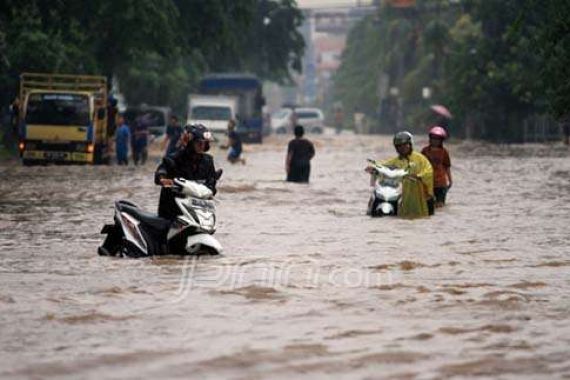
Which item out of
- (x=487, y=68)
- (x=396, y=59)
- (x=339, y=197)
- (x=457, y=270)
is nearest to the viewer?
(x=457, y=270)

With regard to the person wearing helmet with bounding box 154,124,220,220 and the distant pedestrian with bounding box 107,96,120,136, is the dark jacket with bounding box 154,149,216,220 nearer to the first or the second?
the person wearing helmet with bounding box 154,124,220,220

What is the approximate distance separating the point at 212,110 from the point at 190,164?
42.0 meters

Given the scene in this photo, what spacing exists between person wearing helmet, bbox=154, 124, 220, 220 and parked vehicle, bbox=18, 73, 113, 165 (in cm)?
2432

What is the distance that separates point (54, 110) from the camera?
40.1m

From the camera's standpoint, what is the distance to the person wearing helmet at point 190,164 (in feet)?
52.2

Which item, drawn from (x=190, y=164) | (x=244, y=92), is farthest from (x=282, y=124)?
(x=190, y=164)

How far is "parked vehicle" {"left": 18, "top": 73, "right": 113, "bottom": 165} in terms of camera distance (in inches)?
1574

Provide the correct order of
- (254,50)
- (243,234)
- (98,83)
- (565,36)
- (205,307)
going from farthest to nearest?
(254,50)
(98,83)
(565,36)
(243,234)
(205,307)

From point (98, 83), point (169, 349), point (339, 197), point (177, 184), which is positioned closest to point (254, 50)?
point (98, 83)

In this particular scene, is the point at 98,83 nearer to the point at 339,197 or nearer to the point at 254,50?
the point at 339,197

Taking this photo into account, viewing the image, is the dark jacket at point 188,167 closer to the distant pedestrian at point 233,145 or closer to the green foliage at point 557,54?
the green foliage at point 557,54

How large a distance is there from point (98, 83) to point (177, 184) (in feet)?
90.2

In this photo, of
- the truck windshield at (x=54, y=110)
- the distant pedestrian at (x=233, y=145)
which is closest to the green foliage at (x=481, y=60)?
the distant pedestrian at (x=233, y=145)

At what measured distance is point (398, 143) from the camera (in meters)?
21.4
